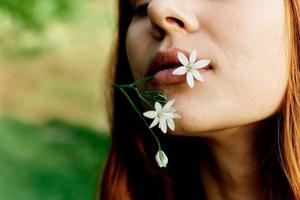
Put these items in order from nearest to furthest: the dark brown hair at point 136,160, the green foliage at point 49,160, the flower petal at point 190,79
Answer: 1. the flower petal at point 190,79
2. the dark brown hair at point 136,160
3. the green foliage at point 49,160

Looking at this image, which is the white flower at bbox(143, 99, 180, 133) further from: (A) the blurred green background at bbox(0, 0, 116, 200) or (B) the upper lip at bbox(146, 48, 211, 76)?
(A) the blurred green background at bbox(0, 0, 116, 200)

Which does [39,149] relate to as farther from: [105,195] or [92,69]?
[105,195]

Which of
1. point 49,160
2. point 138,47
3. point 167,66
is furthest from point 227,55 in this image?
point 49,160

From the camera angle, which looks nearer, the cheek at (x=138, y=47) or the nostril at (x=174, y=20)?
the nostril at (x=174, y=20)

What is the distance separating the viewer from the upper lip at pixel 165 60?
1346 mm

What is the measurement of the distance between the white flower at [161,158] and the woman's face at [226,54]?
0.22 ft

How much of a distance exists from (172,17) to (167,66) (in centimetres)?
10

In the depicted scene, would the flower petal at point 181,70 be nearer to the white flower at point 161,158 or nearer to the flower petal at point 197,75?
the flower petal at point 197,75

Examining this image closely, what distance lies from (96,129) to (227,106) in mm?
1325

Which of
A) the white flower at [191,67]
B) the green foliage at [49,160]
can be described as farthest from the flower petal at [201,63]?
the green foliage at [49,160]

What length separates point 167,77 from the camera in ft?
4.45

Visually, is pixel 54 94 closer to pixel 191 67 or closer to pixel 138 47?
pixel 138 47

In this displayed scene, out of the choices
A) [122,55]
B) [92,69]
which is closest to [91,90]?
[92,69]

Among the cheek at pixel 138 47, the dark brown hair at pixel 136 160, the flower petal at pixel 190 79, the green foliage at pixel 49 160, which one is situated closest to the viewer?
the flower petal at pixel 190 79
